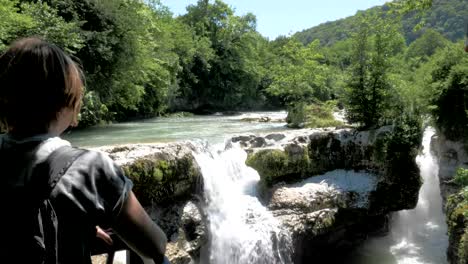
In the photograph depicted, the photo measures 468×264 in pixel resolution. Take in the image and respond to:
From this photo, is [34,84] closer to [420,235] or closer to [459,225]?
[459,225]

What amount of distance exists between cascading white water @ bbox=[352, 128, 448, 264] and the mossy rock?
20.9 feet

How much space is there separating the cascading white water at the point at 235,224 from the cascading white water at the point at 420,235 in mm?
4092

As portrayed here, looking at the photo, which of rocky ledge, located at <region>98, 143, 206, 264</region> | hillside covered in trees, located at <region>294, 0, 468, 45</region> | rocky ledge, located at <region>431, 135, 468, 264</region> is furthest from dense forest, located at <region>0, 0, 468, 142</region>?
hillside covered in trees, located at <region>294, 0, 468, 45</region>

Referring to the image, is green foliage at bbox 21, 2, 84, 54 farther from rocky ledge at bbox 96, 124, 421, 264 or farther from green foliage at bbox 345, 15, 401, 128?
green foliage at bbox 345, 15, 401, 128

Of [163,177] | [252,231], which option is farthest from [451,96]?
[163,177]

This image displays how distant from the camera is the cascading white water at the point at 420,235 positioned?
14.2m

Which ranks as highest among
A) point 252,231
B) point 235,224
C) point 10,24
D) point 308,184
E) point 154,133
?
point 10,24

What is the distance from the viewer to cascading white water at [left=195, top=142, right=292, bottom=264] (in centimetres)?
1084

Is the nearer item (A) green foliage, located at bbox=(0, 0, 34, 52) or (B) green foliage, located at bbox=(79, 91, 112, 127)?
(A) green foliage, located at bbox=(0, 0, 34, 52)

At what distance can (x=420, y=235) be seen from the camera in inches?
628

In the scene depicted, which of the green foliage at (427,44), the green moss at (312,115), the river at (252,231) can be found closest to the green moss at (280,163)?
the river at (252,231)

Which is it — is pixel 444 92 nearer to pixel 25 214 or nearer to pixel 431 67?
pixel 431 67

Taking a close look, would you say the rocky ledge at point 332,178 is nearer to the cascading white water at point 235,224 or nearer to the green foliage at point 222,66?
the cascading white water at point 235,224

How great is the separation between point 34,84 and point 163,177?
852 centimetres
